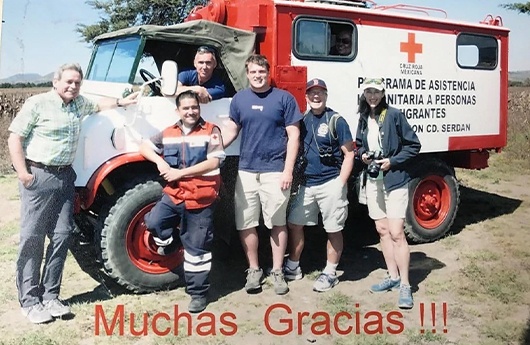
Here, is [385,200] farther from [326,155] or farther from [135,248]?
[135,248]

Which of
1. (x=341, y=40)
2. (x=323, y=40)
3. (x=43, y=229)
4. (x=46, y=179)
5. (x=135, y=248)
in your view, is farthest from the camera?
(x=341, y=40)

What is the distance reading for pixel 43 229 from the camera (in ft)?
13.1

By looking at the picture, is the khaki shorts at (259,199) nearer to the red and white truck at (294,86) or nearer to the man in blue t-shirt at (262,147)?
the man in blue t-shirt at (262,147)

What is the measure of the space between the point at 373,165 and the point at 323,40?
1.56 m

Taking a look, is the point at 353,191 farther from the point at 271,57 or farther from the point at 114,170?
the point at 114,170

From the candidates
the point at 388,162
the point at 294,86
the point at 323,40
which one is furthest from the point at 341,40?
the point at 388,162

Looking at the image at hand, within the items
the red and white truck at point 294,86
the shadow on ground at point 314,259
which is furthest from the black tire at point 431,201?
the shadow on ground at point 314,259

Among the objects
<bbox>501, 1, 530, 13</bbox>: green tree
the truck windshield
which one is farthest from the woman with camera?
<bbox>501, 1, 530, 13</bbox>: green tree

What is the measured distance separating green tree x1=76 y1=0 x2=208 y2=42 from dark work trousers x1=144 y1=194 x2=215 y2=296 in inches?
620

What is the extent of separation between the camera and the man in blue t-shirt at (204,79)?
15.0 ft

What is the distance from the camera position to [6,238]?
20.9 ft

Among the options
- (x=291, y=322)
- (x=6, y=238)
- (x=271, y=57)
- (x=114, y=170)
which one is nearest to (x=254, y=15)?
(x=271, y=57)

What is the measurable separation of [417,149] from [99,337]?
273 centimetres

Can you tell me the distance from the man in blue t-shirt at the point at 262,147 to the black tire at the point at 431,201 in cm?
207
